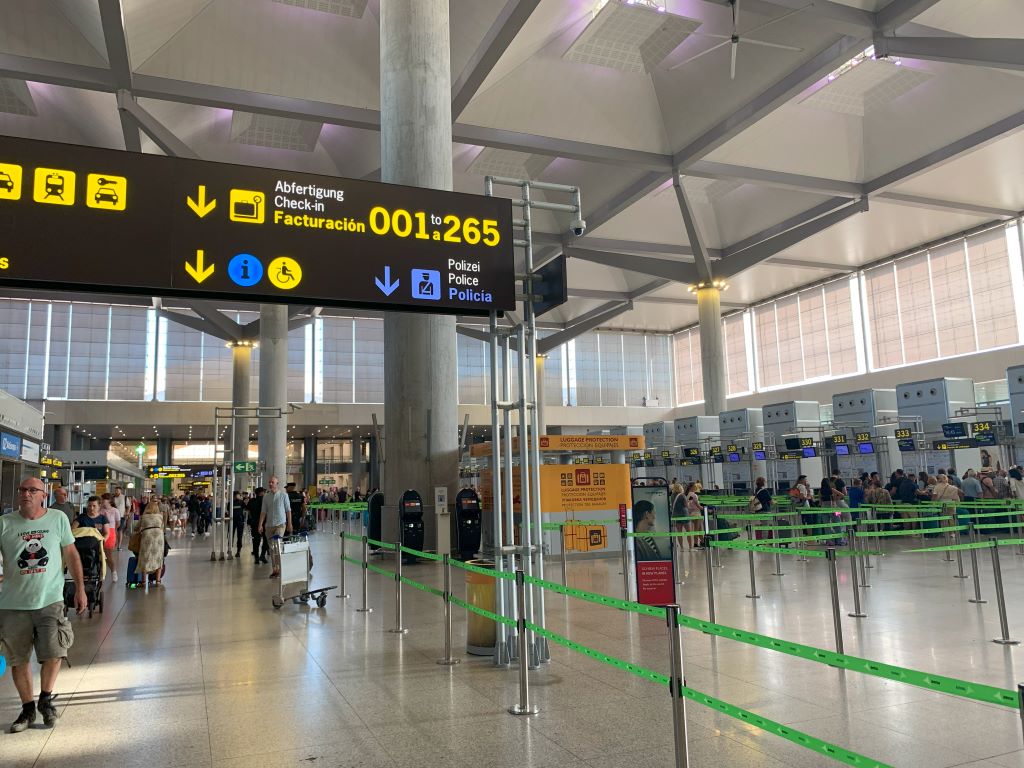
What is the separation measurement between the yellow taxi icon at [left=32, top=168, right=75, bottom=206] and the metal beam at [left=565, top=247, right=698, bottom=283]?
29787 millimetres

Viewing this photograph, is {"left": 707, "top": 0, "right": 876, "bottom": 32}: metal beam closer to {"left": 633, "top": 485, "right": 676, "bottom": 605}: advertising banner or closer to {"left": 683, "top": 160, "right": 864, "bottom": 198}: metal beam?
{"left": 683, "top": 160, "right": 864, "bottom": 198}: metal beam

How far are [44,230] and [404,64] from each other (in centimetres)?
1054

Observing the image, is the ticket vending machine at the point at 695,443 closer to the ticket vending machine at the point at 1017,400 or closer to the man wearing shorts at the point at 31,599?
the ticket vending machine at the point at 1017,400

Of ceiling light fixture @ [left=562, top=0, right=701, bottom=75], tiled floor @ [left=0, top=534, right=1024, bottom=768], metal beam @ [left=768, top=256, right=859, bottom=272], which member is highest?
ceiling light fixture @ [left=562, top=0, right=701, bottom=75]

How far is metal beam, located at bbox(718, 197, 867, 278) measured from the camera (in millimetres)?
29281

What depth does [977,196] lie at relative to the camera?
29828 mm

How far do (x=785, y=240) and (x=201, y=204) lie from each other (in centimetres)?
2973

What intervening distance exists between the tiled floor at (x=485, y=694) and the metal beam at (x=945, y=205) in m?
22.7

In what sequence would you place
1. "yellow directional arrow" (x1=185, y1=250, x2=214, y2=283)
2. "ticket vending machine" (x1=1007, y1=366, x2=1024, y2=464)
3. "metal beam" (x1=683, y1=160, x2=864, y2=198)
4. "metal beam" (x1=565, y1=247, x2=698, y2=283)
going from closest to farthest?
"yellow directional arrow" (x1=185, y1=250, x2=214, y2=283)
"ticket vending machine" (x1=1007, y1=366, x2=1024, y2=464)
"metal beam" (x1=683, y1=160, x2=864, y2=198)
"metal beam" (x1=565, y1=247, x2=698, y2=283)

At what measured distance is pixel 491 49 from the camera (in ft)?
62.4

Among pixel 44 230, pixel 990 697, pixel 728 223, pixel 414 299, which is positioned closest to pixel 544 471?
pixel 414 299

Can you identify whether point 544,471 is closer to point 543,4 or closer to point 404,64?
point 404,64

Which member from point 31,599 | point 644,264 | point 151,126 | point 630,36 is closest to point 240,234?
point 31,599

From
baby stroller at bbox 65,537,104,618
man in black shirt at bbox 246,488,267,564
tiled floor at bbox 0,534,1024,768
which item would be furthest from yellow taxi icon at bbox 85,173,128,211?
man in black shirt at bbox 246,488,267,564
